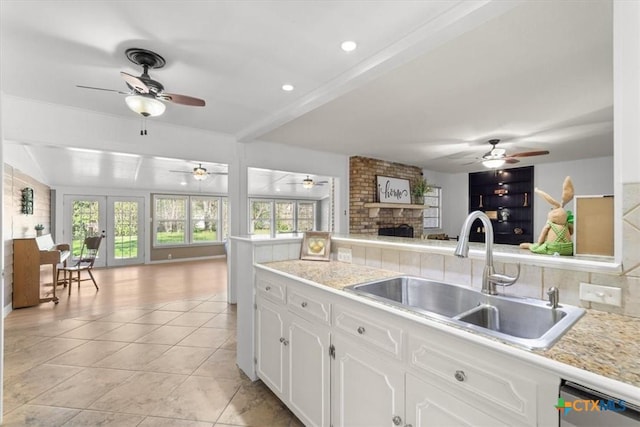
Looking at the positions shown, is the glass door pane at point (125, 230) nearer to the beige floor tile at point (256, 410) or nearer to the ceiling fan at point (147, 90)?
the ceiling fan at point (147, 90)

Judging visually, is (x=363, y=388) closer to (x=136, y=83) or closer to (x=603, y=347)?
(x=603, y=347)

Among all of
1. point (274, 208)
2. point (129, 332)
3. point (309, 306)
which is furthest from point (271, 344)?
point (274, 208)

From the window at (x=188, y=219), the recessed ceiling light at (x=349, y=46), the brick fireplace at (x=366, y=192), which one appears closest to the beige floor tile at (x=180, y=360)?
the recessed ceiling light at (x=349, y=46)

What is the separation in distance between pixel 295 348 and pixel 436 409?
3.15 feet

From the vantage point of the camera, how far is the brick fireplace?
5855mm

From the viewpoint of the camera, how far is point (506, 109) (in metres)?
3.37

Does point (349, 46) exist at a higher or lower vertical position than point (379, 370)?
higher

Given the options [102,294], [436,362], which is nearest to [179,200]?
[102,294]

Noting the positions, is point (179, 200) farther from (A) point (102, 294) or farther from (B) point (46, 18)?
(B) point (46, 18)

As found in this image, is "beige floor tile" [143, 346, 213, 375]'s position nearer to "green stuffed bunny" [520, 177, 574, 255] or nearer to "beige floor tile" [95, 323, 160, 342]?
"beige floor tile" [95, 323, 160, 342]

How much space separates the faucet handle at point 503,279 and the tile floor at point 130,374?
5.02 feet

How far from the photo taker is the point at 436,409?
3.61ft

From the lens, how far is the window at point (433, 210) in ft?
26.6

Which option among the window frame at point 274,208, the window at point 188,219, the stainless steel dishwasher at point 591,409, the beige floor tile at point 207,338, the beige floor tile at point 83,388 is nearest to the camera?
the stainless steel dishwasher at point 591,409
